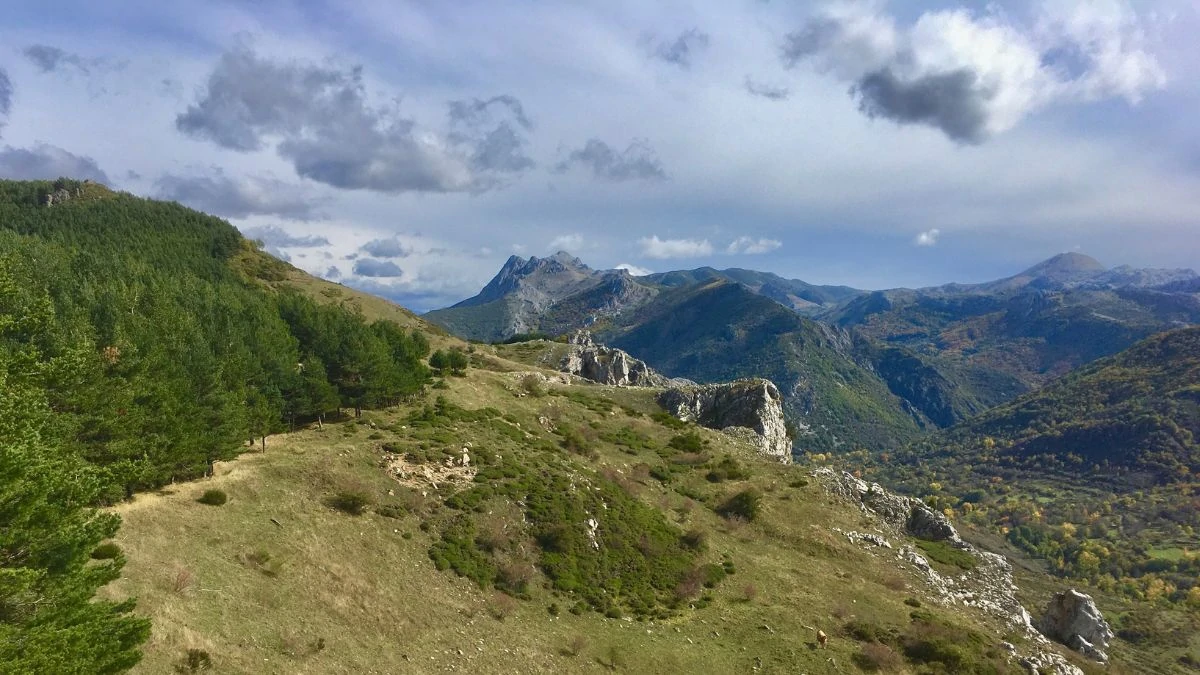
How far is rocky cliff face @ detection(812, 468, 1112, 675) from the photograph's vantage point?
4566 centimetres

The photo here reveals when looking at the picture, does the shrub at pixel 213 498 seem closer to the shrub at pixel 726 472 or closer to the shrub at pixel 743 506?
the shrub at pixel 743 506

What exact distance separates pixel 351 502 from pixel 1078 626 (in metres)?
67.1

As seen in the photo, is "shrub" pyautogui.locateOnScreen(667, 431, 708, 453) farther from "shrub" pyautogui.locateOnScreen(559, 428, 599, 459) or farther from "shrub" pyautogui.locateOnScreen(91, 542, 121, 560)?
"shrub" pyautogui.locateOnScreen(91, 542, 121, 560)

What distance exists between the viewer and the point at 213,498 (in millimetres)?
36750

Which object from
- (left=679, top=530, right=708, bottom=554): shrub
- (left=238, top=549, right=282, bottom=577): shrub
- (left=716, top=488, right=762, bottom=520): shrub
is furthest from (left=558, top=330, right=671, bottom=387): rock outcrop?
(left=238, top=549, right=282, bottom=577): shrub

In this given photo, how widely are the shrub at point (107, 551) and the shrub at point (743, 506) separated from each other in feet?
176

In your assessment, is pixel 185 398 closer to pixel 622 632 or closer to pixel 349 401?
pixel 349 401

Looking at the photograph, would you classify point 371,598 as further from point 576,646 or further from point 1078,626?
point 1078,626

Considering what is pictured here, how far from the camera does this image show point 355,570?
3559 centimetres

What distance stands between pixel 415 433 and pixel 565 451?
A: 18.9 m

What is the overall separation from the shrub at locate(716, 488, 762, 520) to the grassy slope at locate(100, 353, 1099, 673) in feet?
17.7

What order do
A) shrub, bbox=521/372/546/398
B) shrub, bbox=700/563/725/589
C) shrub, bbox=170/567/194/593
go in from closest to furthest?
shrub, bbox=170/567/194/593, shrub, bbox=700/563/725/589, shrub, bbox=521/372/546/398

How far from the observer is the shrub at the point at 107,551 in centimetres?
2719

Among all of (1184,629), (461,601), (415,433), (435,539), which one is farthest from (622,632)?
(1184,629)
